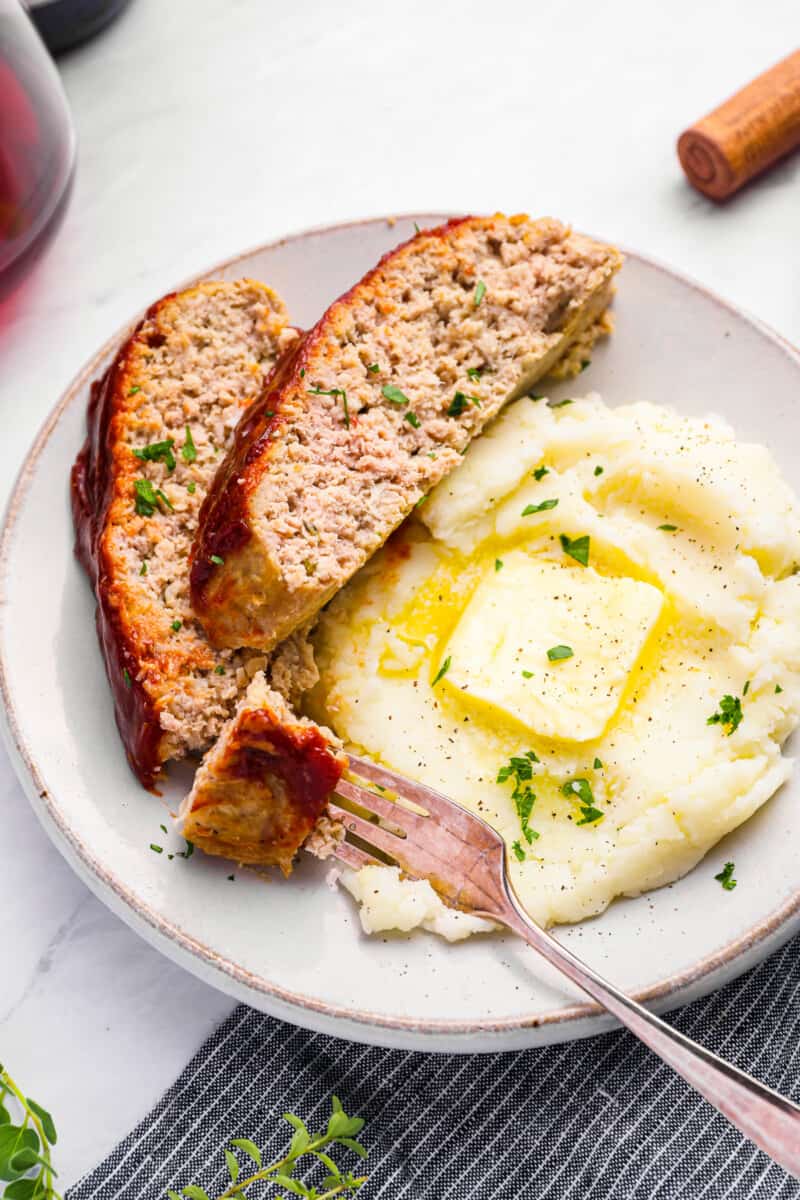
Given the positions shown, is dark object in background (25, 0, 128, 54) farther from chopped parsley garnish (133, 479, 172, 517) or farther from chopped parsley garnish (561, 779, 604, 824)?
chopped parsley garnish (561, 779, 604, 824)

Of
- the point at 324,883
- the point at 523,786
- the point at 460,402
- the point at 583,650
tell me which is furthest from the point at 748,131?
the point at 324,883

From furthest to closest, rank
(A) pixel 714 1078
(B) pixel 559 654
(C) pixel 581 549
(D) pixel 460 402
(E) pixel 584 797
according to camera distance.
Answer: (D) pixel 460 402, (C) pixel 581 549, (B) pixel 559 654, (E) pixel 584 797, (A) pixel 714 1078

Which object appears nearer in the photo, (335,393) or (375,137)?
(335,393)

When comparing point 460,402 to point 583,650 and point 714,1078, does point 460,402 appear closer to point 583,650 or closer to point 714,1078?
point 583,650

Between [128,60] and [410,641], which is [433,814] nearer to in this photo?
[410,641]

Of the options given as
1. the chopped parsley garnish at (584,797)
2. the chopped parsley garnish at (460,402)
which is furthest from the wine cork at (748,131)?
the chopped parsley garnish at (584,797)

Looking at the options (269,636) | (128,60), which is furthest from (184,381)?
(128,60)

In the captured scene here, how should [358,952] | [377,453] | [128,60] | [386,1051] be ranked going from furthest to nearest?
[128,60] < [377,453] < [386,1051] < [358,952]
